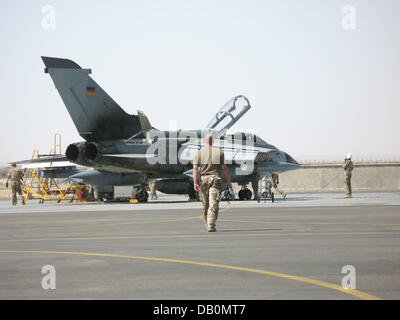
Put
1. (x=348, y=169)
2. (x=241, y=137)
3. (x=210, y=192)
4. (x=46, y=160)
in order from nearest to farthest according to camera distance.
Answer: (x=210, y=192) → (x=241, y=137) → (x=348, y=169) → (x=46, y=160)

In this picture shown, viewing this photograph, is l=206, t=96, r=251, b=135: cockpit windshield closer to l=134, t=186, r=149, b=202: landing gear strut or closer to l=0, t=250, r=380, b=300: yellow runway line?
l=134, t=186, r=149, b=202: landing gear strut

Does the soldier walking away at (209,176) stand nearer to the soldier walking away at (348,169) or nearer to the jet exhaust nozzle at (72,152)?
the jet exhaust nozzle at (72,152)

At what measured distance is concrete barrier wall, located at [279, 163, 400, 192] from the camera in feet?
179

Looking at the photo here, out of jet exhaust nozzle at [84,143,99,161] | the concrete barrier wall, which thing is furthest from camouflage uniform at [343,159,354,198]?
the concrete barrier wall

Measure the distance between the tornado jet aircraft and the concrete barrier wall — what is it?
24401 mm

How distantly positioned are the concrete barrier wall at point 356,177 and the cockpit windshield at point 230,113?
25.6m

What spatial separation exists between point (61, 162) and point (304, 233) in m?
25.4

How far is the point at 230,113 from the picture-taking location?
30.3 metres

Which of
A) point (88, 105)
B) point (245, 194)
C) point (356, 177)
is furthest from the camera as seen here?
point (356, 177)

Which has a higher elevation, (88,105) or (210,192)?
(88,105)

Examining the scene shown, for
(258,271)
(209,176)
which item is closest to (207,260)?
(258,271)

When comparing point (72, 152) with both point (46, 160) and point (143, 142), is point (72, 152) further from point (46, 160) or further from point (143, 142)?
point (46, 160)

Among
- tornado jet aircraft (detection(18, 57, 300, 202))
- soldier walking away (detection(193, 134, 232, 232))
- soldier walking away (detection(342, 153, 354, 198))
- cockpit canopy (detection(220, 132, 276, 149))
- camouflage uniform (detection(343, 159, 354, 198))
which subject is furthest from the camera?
soldier walking away (detection(342, 153, 354, 198))

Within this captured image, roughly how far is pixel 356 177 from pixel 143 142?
30.2m
